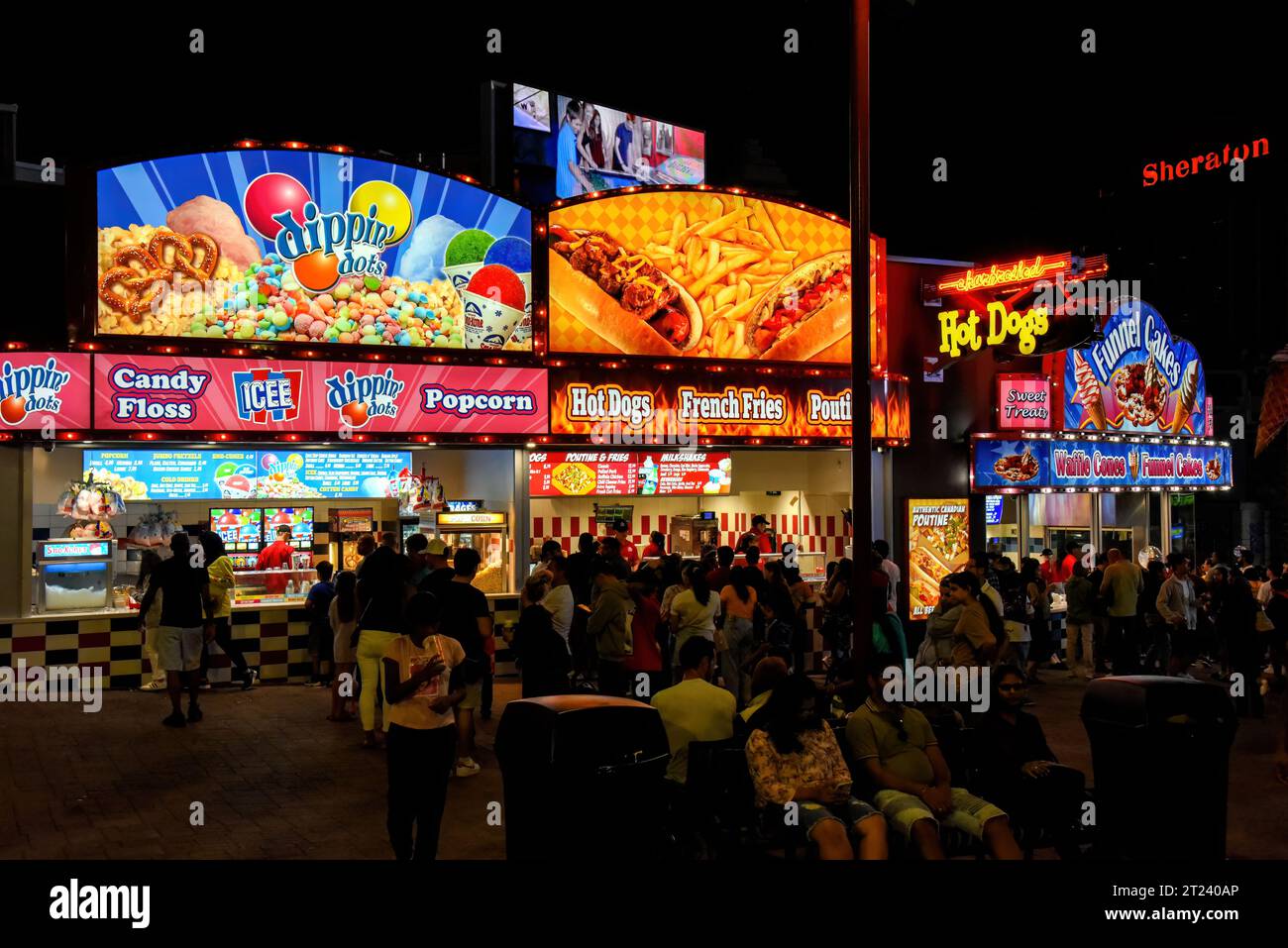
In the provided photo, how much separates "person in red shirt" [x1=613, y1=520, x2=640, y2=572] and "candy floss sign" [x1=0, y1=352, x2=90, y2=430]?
6971 mm

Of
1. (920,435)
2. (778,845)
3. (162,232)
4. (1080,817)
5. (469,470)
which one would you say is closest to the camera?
(778,845)

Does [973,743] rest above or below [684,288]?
below

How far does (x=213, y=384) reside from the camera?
13.6m

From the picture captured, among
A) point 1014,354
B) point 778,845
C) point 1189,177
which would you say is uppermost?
point 1189,177

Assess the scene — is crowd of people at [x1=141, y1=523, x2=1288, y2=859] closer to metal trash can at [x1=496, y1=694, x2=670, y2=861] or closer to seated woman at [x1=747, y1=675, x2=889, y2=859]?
seated woman at [x1=747, y1=675, x2=889, y2=859]

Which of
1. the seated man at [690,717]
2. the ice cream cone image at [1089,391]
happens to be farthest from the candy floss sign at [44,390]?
the ice cream cone image at [1089,391]

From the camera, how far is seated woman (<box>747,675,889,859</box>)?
675cm

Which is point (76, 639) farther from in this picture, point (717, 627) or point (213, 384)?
point (717, 627)

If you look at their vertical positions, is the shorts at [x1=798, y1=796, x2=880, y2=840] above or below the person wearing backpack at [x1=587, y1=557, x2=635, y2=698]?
below

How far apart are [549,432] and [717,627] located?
4.12 metres

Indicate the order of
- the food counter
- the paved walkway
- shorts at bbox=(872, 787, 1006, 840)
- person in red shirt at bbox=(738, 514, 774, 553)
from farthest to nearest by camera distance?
person in red shirt at bbox=(738, 514, 774, 553) < the food counter < the paved walkway < shorts at bbox=(872, 787, 1006, 840)

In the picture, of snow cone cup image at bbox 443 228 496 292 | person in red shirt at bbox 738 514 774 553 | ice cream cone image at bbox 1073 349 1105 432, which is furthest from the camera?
ice cream cone image at bbox 1073 349 1105 432

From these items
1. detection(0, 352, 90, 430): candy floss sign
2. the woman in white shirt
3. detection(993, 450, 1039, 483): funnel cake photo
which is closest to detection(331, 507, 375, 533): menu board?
detection(0, 352, 90, 430): candy floss sign
